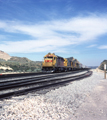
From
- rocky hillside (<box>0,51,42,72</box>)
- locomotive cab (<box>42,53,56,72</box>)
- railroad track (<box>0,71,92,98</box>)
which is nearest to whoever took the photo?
railroad track (<box>0,71,92,98</box>)

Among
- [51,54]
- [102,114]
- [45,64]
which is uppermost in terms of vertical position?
[51,54]

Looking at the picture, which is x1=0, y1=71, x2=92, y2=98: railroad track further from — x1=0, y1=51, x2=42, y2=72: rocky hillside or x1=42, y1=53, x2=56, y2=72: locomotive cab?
x1=0, y1=51, x2=42, y2=72: rocky hillside

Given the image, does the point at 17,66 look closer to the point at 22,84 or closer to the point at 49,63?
the point at 49,63

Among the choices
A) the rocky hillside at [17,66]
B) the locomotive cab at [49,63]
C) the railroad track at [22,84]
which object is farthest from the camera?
the rocky hillside at [17,66]

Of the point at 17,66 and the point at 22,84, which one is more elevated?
the point at 17,66

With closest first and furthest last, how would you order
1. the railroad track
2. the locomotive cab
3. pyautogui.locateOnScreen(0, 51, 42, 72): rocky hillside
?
the railroad track → the locomotive cab → pyautogui.locateOnScreen(0, 51, 42, 72): rocky hillside

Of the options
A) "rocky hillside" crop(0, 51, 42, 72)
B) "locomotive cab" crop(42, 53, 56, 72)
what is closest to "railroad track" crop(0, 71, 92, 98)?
"locomotive cab" crop(42, 53, 56, 72)

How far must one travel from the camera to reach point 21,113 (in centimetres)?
455

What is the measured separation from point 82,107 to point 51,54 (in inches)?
931

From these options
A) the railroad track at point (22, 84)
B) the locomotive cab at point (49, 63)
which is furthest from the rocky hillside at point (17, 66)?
the railroad track at point (22, 84)

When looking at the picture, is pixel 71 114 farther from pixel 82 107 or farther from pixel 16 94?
pixel 16 94

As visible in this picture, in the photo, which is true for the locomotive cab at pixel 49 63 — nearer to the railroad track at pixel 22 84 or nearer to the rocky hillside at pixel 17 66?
the rocky hillside at pixel 17 66

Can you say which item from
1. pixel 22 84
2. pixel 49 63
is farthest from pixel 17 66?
pixel 22 84

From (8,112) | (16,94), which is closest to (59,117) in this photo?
(8,112)
